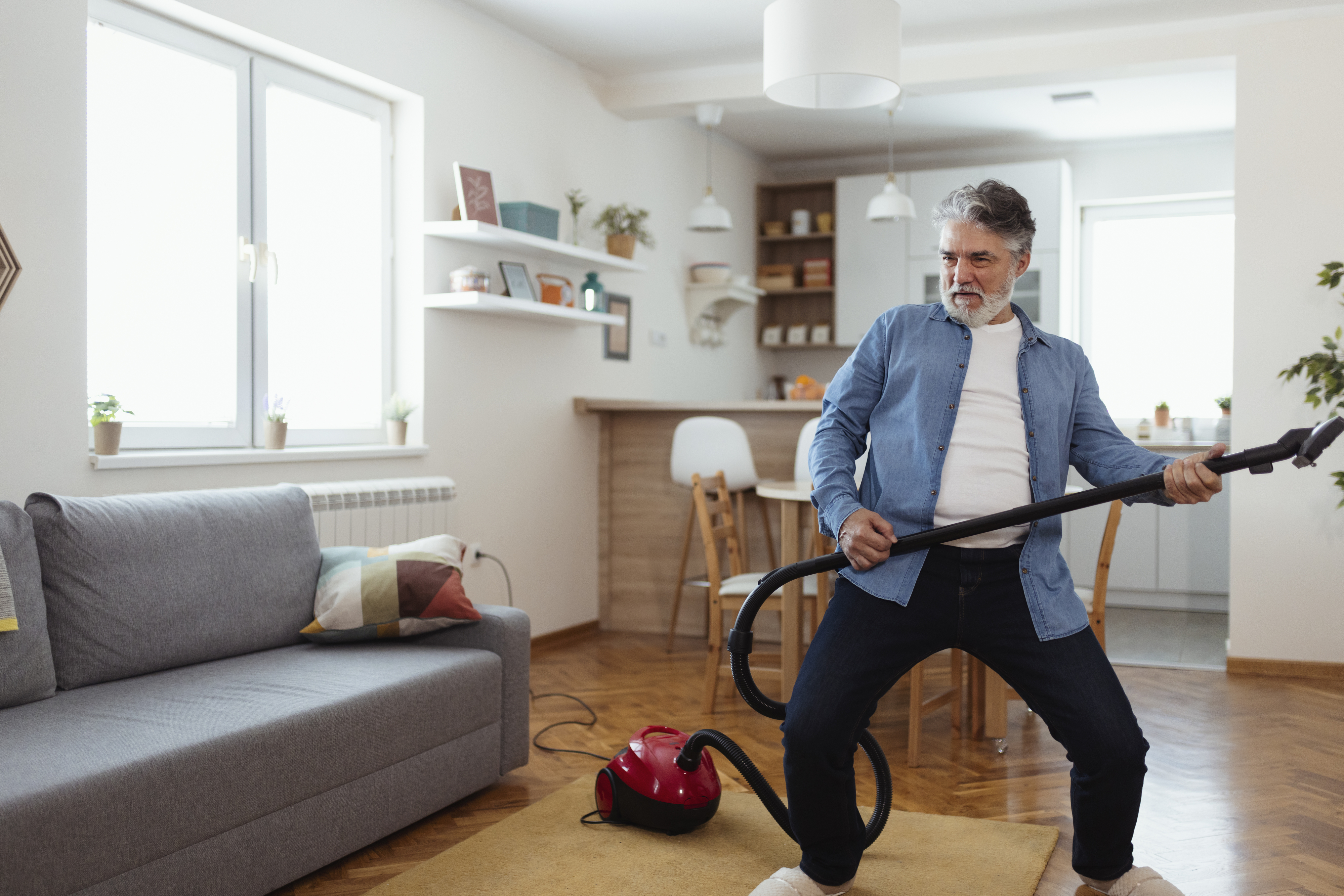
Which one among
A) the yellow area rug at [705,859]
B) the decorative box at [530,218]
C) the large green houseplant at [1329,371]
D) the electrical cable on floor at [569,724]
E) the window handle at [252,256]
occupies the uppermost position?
the decorative box at [530,218]

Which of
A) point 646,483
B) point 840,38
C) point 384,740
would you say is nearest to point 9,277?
point 384,740

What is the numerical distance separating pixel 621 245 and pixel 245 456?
2.22m

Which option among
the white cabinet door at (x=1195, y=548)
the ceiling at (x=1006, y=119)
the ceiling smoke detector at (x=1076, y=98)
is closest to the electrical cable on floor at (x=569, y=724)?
the ceiling at (x=1006, y=119)

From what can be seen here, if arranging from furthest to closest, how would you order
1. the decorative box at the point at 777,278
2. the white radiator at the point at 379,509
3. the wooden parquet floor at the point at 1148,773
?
the decorative box at the point at 777,278, the white radiator at the point at 379,509, the wooden parquet floor at the point at 1148,773

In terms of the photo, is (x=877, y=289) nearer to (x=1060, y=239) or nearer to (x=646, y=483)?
(x=1060, y=239)

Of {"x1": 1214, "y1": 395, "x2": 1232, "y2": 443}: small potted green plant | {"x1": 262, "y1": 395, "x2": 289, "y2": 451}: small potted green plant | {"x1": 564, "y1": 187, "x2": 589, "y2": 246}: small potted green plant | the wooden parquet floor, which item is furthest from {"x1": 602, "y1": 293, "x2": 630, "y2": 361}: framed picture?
{"x1": 1214, "y1": 395, "x2": 1232, "y2": 443}: small potted green plant

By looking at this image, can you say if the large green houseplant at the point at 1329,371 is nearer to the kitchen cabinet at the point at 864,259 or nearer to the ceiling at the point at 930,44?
the ceiling at the point at 930,44

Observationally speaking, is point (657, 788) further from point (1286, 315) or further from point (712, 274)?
point (712, 274)

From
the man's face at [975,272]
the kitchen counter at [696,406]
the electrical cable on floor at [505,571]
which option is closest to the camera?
the man's face at [975,272]

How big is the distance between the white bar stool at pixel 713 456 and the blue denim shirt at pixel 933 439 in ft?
8.40

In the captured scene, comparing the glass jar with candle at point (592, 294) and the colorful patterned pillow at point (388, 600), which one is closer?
the colorful patterned pillow at point (388, 600)

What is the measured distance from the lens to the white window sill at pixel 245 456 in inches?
118

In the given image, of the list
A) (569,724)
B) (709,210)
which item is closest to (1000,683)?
(569,724)

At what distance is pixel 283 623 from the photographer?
2.81 meters
